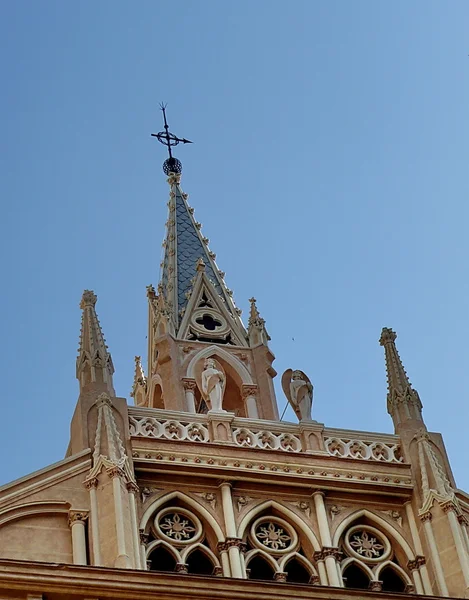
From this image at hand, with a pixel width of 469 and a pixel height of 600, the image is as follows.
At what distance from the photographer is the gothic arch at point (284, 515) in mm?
31828

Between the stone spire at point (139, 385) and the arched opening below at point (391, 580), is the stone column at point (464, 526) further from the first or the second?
the stone spire at point (139, 385)

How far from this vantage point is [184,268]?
138ft

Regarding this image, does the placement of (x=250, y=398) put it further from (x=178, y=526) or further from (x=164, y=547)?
(x=164, y=547)

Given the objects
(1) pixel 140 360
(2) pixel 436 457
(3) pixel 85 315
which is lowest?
(2) pixel 436 457

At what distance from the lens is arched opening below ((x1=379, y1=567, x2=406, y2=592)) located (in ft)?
105

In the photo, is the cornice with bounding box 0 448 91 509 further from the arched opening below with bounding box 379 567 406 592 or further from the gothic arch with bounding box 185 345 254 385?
the gothic arch with bounding box 185 345 254 385

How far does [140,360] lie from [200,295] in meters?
2.73

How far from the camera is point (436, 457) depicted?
111ft

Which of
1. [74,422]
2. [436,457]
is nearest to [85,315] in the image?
[74,422]

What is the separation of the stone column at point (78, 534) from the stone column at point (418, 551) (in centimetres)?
598

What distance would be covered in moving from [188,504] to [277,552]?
5.88 ft

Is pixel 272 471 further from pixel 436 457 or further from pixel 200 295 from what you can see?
pixel 200 295

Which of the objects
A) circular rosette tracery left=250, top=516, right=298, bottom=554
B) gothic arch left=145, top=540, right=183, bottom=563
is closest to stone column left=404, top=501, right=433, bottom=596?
circular rosette tracery left=250, top=516, right=298, bottom=554

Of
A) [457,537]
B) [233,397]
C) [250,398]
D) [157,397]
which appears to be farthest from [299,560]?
[157,397]
